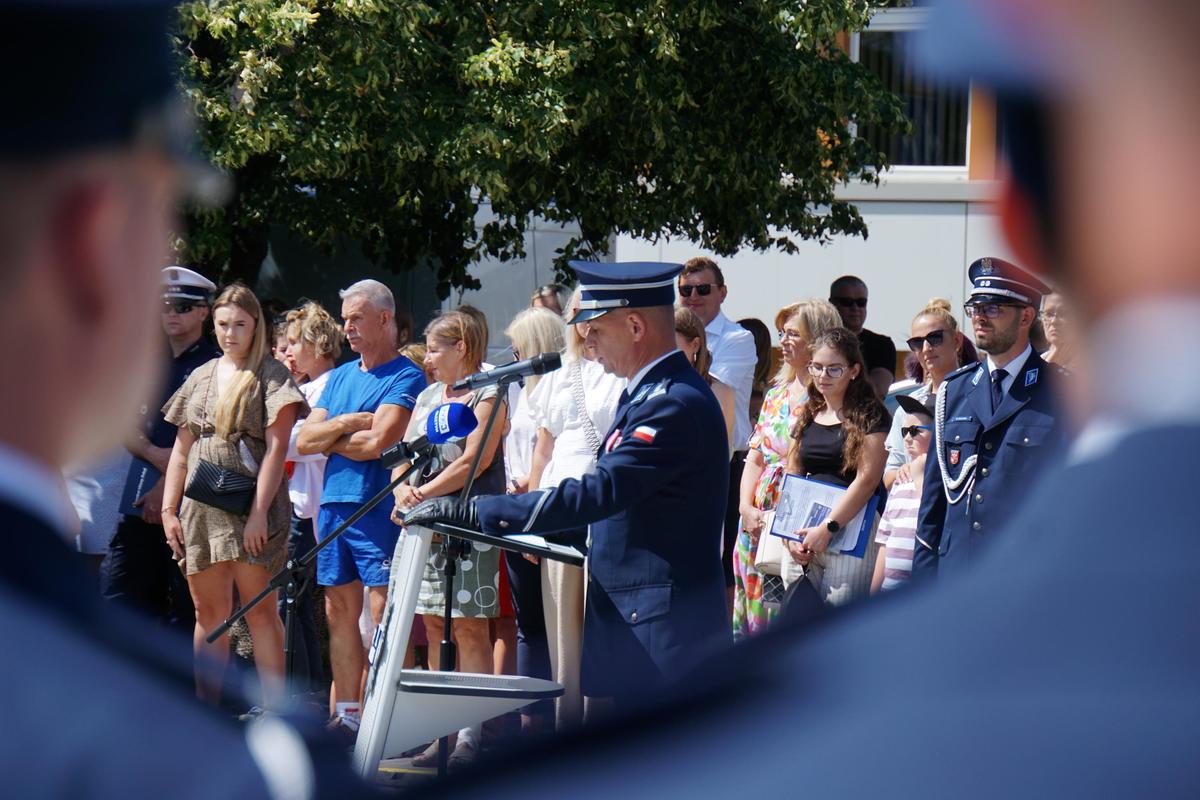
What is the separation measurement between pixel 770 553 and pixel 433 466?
4.69 feet

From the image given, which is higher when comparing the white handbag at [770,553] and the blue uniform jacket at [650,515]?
the blue uniform jacket at [650,515]

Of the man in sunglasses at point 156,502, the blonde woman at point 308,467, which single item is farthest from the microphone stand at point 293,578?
the man in sunglasses at point 156,502

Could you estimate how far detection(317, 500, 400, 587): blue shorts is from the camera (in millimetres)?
6246

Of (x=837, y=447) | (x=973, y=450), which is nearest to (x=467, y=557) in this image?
(x=837, y=447)

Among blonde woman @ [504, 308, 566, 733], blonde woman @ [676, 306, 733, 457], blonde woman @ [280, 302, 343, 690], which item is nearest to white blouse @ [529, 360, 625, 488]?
blonde woman @ [504, 308, 566, 733]

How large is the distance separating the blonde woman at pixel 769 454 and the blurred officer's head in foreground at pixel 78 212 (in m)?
5.13

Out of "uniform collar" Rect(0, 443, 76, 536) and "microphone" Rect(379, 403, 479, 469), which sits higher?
"uniform collar" Rect(0, 443, 76, 536)

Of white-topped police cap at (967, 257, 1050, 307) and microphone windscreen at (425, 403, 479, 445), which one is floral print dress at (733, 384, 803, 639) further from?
microphone windscreen at (425, 403, 479, 445)

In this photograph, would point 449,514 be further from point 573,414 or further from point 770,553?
Result: point 770,553

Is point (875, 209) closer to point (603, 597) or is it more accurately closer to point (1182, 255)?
point (603, 597)

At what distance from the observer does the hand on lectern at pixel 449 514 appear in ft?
13.8

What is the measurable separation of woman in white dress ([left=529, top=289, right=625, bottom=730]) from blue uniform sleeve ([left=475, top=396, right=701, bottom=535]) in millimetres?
1445

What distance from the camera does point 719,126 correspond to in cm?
1286

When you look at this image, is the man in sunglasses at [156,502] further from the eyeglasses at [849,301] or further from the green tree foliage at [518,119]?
the green tree foliage at [518,119]
